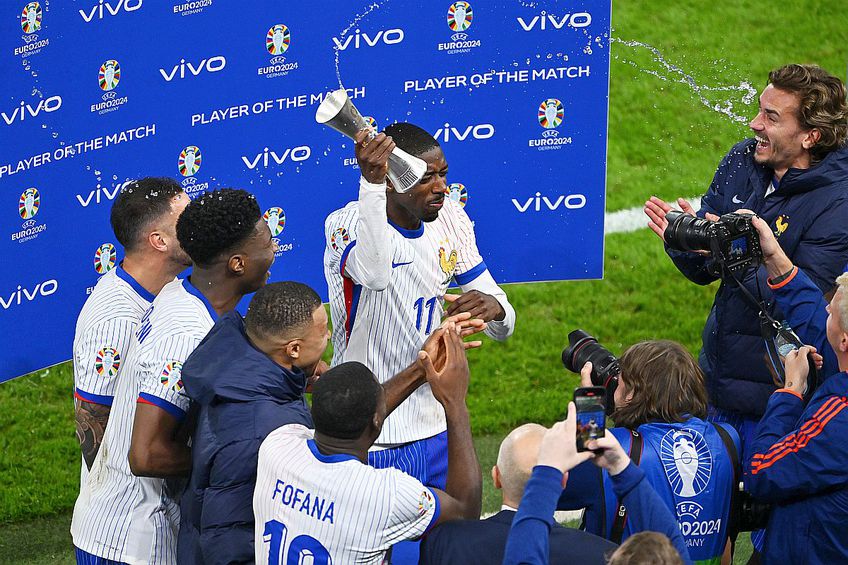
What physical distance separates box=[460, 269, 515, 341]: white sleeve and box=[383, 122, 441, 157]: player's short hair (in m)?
0.63

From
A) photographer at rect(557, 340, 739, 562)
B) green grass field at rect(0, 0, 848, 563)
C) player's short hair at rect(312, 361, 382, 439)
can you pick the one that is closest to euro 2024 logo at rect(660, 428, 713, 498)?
photographer at rect(557, 340, 739, 562)

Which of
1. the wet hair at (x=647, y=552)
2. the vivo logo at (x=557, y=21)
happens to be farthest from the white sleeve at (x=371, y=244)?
the vivo logo at (x=557, y=21)

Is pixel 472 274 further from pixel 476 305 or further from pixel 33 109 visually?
pixel 33 109

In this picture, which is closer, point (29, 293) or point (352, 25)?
point (29, 293)

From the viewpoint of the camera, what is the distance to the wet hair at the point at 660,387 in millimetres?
3717

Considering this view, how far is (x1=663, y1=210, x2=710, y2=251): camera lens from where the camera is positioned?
14.7 ft

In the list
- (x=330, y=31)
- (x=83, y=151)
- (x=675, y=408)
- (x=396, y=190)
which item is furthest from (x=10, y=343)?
(x=675, y=408)

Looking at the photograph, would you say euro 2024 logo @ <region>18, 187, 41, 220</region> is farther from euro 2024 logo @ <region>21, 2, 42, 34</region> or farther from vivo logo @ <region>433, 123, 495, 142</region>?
vivo logo @ <region>433, 123, 495, 142</region>

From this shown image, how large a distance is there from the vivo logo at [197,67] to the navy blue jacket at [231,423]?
308 centimetres

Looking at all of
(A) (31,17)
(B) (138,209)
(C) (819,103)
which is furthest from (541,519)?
(A) (31,17)

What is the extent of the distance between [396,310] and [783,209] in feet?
5.53

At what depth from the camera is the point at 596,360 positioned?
4.09 meters

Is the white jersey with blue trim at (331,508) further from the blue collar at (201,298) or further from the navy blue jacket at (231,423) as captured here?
the blue collar at (201,298)

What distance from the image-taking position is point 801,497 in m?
3.69
